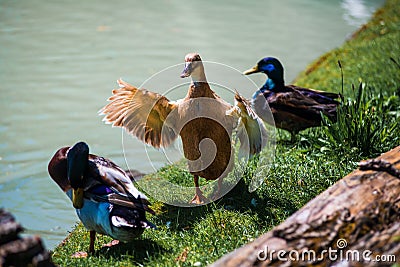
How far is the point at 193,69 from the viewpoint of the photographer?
470 centimetres

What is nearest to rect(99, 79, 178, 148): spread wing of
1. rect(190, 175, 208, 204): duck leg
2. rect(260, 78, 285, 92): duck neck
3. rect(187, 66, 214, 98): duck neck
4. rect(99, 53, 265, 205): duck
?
rect(99, 53, 265, 205): duck

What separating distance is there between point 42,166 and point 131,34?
19.8ft

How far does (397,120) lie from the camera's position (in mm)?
6055

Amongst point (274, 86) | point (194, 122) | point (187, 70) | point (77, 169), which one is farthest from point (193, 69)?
point (274, 86)

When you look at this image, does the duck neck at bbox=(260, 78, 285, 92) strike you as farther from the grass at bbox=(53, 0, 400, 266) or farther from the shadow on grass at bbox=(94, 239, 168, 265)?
the shadow on grass at bbox=(94, 239, 168, 265)

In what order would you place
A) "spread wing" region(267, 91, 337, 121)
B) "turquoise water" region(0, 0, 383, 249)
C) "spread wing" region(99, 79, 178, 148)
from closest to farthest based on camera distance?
"spread wing" region(99, 79, 178, 148) < "spread wing" region(267, 91, 337, 121) < "turquoise water" region(0, 0, 383, 249)

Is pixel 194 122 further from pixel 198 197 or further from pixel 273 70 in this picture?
pixel 273 70

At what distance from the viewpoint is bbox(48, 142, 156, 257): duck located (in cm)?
399

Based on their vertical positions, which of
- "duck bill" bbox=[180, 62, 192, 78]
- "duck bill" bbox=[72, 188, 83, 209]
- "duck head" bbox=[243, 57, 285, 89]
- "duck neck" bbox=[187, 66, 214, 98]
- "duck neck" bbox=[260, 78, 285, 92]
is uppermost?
"duck bill" bbox=[180, 62, 192, 78]

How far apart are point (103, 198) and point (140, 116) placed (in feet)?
3.46

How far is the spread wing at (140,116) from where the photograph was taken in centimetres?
486

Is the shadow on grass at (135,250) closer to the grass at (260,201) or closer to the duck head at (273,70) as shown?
the grass at (260,201)

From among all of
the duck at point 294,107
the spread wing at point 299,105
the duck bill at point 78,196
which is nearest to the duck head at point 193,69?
the duck bill at point 78,196

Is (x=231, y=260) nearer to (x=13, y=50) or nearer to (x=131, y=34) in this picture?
(x=13, y=50)
